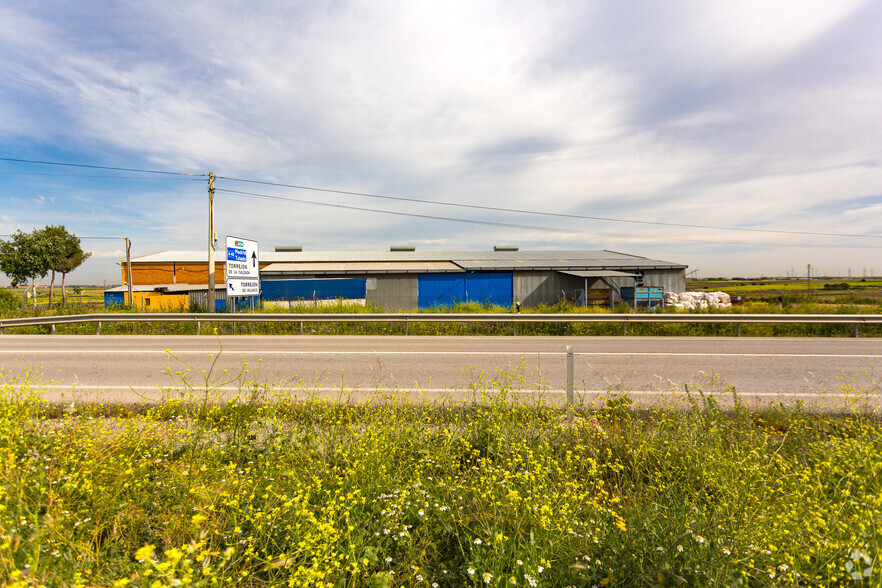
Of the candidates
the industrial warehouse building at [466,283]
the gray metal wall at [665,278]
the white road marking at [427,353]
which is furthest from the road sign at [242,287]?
the gray metal wall at [665,278]

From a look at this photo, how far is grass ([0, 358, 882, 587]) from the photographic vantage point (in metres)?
1.95

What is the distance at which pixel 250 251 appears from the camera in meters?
17.1

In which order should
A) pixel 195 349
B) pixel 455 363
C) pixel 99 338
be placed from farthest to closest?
pixel 99 338, pixel 195 349, pixel 455 363

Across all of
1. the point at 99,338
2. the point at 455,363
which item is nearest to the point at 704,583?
the point at 455,363

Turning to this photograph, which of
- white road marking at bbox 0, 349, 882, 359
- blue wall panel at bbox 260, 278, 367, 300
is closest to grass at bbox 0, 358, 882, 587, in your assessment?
white road marking at bbox 0, 349, 882, 359

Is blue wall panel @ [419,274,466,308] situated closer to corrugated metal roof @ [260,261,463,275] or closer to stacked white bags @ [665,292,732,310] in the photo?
corrugated metal roof @ [260,261,463,275]

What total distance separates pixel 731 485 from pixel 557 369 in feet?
17.1

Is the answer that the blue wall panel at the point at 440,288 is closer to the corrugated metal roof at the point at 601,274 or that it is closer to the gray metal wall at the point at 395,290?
the gray metal wall at the point at 395,290

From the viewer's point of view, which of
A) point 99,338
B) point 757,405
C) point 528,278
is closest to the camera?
point 757,405

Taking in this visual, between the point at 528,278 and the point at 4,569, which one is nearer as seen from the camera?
the point at 4,569

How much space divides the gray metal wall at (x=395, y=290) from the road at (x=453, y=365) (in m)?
13.1

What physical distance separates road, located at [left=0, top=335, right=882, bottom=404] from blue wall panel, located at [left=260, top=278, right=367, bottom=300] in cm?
1175

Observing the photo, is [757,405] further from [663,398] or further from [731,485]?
[731,485]

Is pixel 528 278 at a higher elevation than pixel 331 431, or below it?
higher
